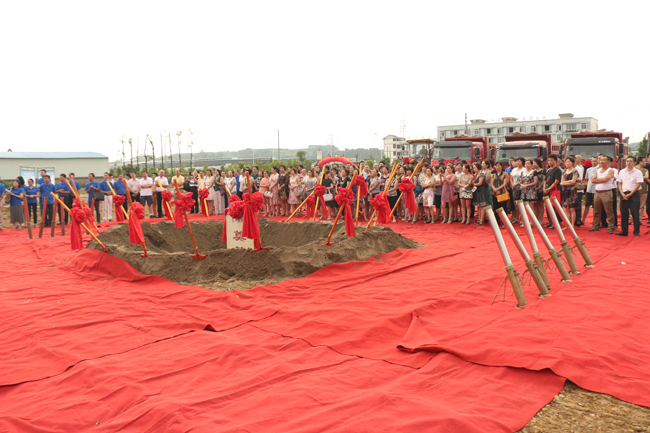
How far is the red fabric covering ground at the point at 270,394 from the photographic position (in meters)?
2.64

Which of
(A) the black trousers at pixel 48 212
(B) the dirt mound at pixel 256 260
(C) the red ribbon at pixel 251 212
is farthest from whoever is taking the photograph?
(A) the black trousers at pixel 48 212

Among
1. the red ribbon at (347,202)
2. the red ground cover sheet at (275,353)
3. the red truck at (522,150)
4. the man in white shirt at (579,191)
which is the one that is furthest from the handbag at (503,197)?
the red truck at (522,150)

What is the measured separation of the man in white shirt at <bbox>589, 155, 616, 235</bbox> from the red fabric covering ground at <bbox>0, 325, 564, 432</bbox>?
297 inches

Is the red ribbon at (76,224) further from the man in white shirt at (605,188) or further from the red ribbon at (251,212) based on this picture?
the man in white shirt at (605,188)

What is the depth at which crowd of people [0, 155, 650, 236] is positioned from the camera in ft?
30.3

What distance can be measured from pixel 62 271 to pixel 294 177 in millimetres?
8494

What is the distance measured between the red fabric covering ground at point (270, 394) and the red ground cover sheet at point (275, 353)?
12 mm

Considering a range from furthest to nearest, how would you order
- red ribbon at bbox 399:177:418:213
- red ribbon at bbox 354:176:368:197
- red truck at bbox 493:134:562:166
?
1. red truck at bbox 493:134:562:166
2. red ribbon at bbox 399:177:418:213
3. red ribbon at bbox 354:176:368:197

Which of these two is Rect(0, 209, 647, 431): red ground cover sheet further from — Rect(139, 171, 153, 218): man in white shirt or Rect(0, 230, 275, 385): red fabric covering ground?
Rect(139, 171, 153, 218): man in white shirt

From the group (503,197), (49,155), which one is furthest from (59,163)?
(503,197)

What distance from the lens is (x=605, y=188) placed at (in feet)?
30.1

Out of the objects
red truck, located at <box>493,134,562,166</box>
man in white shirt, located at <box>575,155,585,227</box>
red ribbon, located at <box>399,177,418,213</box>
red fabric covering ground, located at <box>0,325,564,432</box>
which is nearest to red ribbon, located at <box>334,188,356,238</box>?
red ribbon, located at <box>399,177,418,213</box>

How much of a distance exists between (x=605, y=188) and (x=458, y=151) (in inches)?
408

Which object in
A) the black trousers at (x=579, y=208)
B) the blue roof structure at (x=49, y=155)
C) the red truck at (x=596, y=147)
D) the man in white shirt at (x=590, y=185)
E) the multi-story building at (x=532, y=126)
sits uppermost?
the multi-story building at (x=532, y=126)
